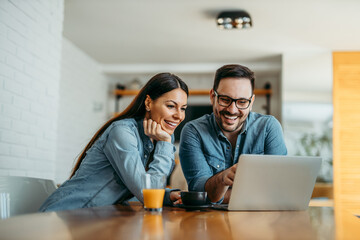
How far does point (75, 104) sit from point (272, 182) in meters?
4.38

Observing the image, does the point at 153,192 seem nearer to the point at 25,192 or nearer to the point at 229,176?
the point at 229,176

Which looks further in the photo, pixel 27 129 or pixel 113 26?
pixel 113 26

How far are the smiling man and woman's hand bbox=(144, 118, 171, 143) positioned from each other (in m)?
0.26

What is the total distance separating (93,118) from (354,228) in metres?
5.39

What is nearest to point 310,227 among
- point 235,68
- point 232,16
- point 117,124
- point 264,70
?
point 117,124

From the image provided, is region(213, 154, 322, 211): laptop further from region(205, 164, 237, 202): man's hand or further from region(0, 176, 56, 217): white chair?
region(0, 176, 56, 217): white chair

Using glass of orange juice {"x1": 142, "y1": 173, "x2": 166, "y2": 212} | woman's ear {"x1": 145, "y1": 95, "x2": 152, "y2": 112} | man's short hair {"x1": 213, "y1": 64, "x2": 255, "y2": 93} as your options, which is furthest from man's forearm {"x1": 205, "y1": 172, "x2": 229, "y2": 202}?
A: man's short hair {"x1": 213, "y1": 64, "x2": 255, "y2": 93}

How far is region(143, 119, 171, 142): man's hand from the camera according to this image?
5.46ft

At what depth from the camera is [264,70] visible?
5969 millimetres

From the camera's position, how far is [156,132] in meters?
1.66

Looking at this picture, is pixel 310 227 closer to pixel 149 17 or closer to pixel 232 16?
pixel 232 16

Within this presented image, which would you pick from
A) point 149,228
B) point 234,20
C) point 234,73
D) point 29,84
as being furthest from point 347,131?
point 149,228

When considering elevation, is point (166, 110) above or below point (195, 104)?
below

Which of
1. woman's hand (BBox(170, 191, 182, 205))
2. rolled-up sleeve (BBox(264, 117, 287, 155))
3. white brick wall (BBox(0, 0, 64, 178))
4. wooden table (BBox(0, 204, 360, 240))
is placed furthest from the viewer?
white brick wall (BBox(0, 0, 64, 178))
